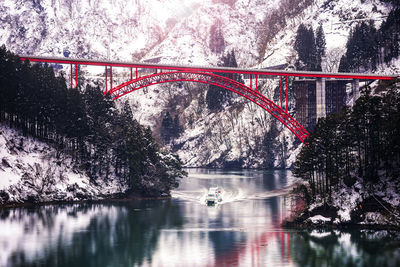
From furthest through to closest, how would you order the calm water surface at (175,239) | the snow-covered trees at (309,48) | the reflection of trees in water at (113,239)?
the snow-covered trees at (309,48), the reflection of trees in water at (113,239), the calm water surface at (175,239)

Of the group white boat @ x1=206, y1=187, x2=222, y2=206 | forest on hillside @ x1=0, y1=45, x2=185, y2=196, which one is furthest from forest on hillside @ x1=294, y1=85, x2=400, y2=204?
forest on hillside @ x1=0, y1=45, x2=185, y2=196

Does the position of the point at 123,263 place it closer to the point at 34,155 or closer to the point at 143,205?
the point at 143,205

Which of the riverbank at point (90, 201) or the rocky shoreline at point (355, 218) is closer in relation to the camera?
the rocky shoreline at point (355, 218)

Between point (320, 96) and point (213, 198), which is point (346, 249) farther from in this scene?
point (320, 96)

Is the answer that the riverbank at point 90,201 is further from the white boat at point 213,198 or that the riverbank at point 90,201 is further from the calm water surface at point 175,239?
the white boat at point 213,198

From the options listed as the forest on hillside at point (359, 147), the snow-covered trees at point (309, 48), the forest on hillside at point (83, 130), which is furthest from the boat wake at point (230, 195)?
the snow-covered trees at point (309, 48)

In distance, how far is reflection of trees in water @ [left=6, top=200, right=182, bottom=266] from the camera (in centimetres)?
4931

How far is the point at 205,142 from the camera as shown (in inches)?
6895

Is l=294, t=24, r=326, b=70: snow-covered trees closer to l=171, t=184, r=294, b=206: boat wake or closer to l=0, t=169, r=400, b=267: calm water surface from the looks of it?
l=171, t=184, r=294, b=206: boat wake

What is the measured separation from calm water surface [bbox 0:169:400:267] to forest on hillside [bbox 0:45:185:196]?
28.4 ft

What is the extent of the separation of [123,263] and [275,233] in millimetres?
18905

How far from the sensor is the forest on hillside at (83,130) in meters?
85.6

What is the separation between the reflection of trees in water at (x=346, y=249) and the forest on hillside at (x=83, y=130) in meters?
38.3

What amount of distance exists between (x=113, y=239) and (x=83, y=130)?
33.4 metres
